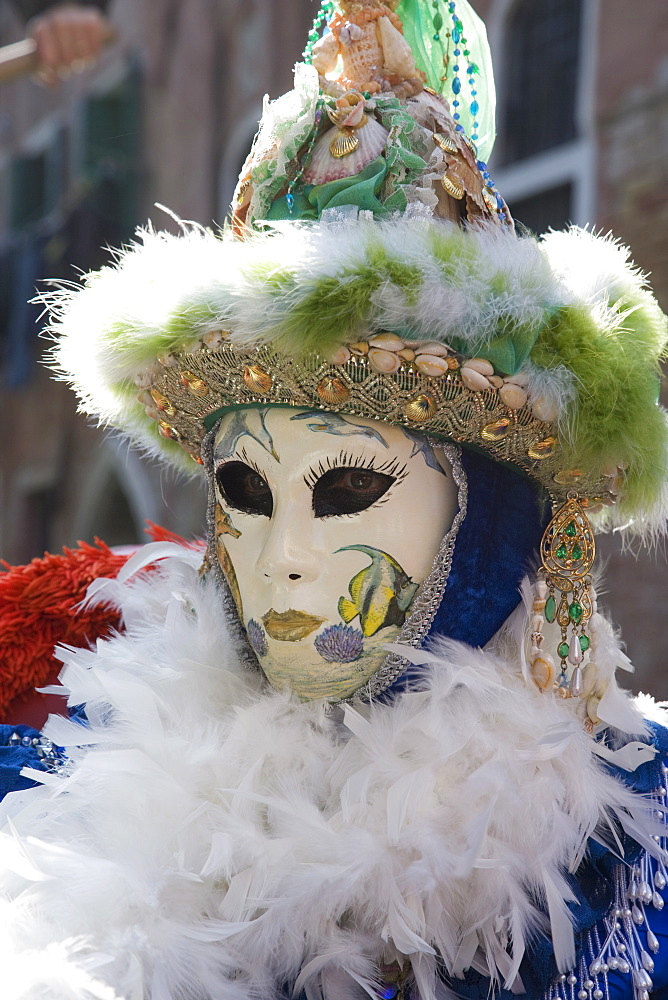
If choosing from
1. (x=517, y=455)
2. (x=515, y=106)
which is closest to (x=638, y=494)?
(x=517, y=455)

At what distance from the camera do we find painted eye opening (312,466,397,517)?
1.53 m

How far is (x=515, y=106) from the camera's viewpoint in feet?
14.2

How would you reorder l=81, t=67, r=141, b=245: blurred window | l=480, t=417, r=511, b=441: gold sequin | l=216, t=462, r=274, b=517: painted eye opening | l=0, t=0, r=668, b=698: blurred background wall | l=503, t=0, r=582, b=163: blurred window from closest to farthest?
l=480, t=417, r=511, b=441: gold sequin < l=216, t=462, r=274, b=517: painted eye opening < l=0, t=0, r=668, b=698: blurred background wall < l=503, t=0, r=582, b=163: blurred window < l=81, t=67, r=141, b=245: blurred window

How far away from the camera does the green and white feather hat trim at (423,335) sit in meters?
1.39

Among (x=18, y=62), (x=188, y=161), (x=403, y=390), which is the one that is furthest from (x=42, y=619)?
(x=188, y=161)

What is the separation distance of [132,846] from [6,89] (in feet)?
30.3

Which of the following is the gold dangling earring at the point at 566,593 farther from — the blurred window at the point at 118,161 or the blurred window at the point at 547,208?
the blurred window at the point at 118,161

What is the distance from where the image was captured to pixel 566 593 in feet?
5.09

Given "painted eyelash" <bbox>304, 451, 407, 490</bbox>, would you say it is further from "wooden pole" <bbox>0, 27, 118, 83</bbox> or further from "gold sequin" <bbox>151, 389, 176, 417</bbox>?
"wooden pole" <bbox>0, 27, 118, 83</bbox>

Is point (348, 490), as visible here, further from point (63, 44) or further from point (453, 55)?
point (63, 44)

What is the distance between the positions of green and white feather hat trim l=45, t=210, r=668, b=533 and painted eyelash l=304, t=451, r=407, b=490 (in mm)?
64

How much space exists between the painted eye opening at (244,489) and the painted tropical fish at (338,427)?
13 cm

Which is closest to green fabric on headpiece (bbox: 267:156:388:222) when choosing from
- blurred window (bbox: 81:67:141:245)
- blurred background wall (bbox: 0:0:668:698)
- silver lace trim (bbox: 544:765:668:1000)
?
blurred background wall (bbox: 0:0:668:698)

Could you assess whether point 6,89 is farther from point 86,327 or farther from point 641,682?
point 86,327
